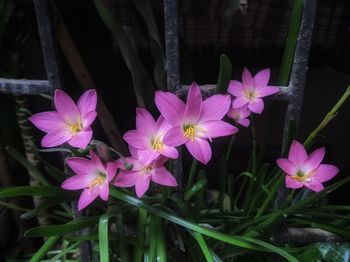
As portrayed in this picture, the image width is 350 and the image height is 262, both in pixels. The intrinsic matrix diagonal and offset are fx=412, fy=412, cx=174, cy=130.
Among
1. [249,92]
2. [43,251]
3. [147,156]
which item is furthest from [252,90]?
[43,251]

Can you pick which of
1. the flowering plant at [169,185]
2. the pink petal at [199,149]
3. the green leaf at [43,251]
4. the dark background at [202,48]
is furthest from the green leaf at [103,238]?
the dark background at [202,48]

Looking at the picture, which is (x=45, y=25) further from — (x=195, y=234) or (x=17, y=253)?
(x=17, y=253)

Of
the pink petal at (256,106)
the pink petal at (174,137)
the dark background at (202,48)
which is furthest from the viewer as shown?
the dark background at (202,48)

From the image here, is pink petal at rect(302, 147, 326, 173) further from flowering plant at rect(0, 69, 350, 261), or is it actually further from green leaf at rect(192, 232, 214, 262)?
green leaf at rect(192, 232, 214, 262)

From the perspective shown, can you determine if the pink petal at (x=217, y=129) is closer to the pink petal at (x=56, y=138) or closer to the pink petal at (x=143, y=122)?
the pink petal at (x=143, y=122)

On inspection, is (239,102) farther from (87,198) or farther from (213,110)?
(87,198)

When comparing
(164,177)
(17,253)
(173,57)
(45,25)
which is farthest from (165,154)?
(17,253)

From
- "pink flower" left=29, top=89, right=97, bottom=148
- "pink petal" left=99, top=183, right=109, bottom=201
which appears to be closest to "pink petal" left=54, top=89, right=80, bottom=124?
"pink flower" left=29, top=89, right=97, bottom=148
